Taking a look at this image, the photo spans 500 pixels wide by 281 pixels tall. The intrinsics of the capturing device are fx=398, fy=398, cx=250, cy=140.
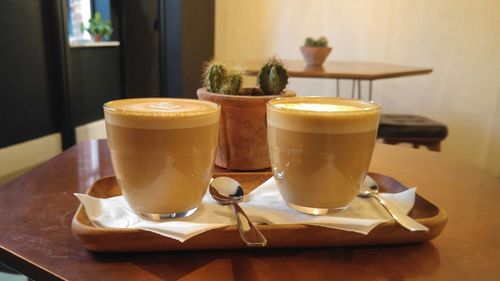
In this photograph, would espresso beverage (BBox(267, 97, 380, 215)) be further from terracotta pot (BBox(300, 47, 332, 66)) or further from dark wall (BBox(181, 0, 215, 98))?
dark wall (BBox(181, 0, 215, 98))

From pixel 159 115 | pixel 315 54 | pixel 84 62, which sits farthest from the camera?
pixel 84 62

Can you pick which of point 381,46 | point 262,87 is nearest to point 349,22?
point 381,46

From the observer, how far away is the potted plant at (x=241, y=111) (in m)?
0.66

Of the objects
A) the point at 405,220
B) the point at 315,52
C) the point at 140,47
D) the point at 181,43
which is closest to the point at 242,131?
the point at 405,220

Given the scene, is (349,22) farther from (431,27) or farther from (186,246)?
(186,246)

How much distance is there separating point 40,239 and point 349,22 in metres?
2.94

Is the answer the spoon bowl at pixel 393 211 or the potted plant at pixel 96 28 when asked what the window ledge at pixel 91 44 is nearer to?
the potted plant at pixel 96 28

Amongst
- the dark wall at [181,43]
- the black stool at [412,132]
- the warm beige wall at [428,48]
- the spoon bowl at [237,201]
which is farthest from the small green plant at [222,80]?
the warm beige wall at [428,48]

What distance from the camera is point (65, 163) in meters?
0.74

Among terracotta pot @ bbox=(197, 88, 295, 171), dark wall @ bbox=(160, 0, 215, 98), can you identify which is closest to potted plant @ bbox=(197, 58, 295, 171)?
terracotta pot @ bbox=(197, 88, 295, 171)

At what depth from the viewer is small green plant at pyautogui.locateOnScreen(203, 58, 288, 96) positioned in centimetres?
68

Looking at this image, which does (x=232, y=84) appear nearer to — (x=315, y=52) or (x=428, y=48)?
(x=315, y=52)

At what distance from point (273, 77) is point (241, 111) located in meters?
0.08

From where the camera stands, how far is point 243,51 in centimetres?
333
